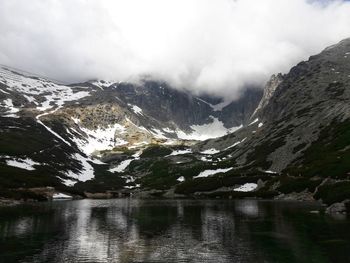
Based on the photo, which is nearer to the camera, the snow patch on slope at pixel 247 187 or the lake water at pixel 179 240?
the lake water at pixel 179 240

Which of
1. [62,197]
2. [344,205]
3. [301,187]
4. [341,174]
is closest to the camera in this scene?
[344,205]

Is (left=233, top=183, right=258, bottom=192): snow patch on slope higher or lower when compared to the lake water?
higher

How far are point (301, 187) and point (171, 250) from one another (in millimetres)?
90398

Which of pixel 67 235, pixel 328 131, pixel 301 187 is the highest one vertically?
pixel 328 131

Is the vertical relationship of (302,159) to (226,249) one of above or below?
above

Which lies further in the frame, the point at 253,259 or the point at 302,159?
the point at 302,159

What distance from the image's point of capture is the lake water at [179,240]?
40.5 m

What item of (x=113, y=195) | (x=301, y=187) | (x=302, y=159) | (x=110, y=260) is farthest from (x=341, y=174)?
(x=113, y=195)

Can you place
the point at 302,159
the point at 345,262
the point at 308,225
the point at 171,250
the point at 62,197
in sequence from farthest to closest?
the point at 302,159 → the point at 62,197 → the point at 308,225 → the point at 171,250 → the point at 345,262

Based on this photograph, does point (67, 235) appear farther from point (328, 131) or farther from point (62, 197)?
point (328, 131)

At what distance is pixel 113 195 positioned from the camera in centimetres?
19375

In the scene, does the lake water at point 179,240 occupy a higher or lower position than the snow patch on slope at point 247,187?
lower

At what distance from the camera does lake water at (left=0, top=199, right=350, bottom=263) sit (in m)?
40.5

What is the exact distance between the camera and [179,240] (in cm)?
5141
